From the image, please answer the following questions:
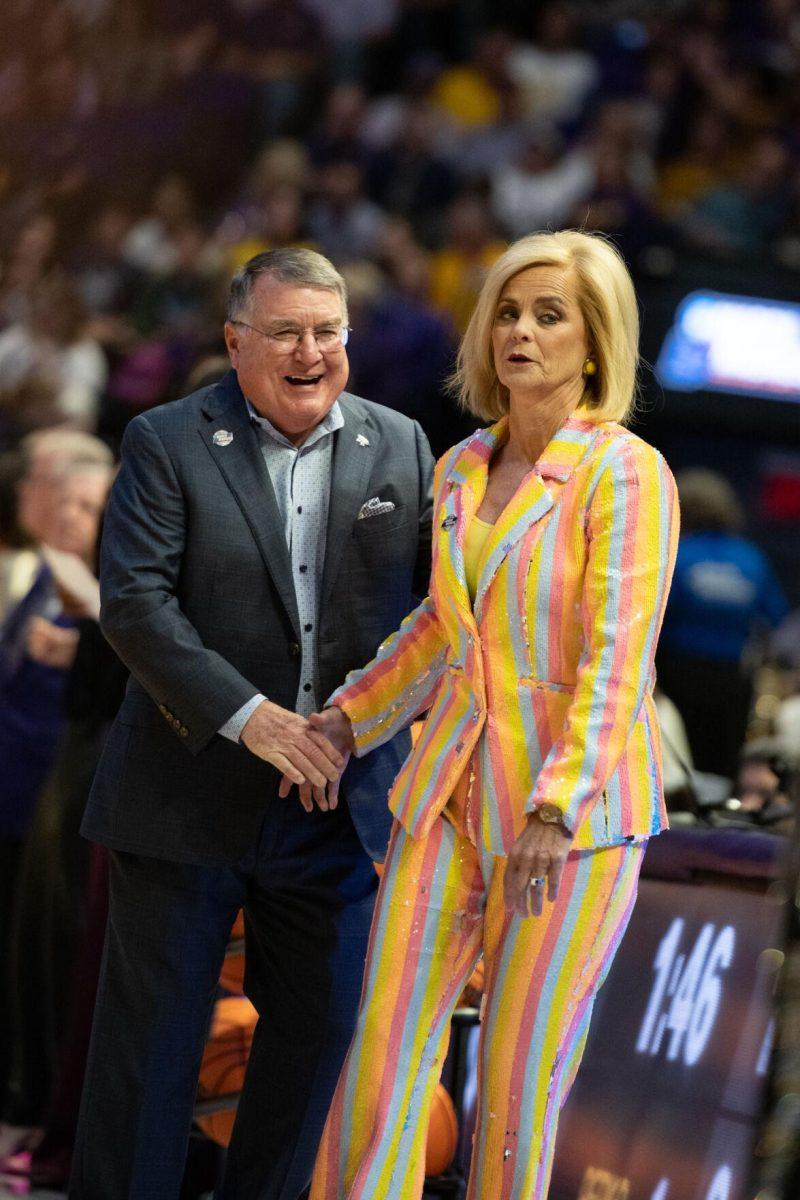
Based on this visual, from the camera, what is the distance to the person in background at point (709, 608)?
7.22 meters

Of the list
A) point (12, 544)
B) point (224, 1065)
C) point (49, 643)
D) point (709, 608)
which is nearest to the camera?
point (224, 1065)

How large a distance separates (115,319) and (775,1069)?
9.12m

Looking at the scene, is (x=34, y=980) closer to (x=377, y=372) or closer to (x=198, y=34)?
(x=377, y=372)

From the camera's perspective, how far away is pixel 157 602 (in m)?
3.27

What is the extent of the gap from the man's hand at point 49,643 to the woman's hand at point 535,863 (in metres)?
2.46

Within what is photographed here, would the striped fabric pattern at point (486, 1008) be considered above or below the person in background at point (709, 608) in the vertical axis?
below

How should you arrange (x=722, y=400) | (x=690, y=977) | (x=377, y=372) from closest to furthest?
(x=690, y=977)
(x=377, y=372)
(x=722, y=400)

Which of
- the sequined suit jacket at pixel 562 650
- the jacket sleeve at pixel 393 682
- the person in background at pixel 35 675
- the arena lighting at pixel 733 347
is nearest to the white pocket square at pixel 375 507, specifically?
the jacket sleeve at pixel 393 682

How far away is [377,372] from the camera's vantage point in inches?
361

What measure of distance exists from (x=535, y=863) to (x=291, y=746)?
59cm

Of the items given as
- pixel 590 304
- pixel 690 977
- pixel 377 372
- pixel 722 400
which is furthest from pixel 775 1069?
pixel 722 400

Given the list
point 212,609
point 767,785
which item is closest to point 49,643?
point 212,609

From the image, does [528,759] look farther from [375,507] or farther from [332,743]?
[375,507]

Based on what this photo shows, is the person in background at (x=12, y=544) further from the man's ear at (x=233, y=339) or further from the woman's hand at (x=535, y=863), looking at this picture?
the woman's hand at (x=535, y=863)
